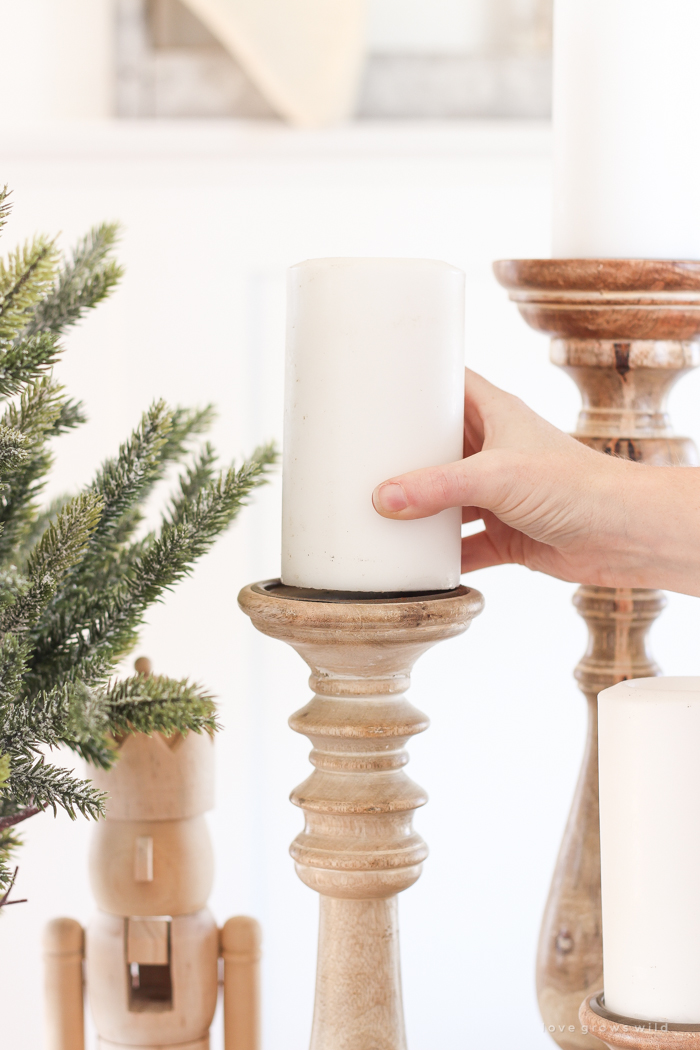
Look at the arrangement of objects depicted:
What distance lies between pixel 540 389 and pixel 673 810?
771 mm

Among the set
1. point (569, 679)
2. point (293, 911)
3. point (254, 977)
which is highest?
point (569, 679)

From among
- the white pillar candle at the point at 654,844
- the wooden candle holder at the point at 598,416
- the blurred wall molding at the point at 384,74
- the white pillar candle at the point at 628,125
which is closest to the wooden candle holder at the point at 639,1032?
the white pillar candle at the point at 654,844

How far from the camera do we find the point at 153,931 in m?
0.46

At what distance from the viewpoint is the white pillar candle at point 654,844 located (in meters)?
0.35

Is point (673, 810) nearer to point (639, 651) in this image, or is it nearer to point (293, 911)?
point (639, 651)

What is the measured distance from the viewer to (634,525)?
1.52 ft

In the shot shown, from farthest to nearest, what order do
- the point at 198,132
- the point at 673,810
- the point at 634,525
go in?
the point at 198,132 → the point at 634,525 → the point at 673,810

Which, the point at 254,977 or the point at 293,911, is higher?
the point at 254,977

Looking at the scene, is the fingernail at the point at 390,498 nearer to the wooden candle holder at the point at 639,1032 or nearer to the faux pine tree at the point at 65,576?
the faux pine tree at the point at 65,576

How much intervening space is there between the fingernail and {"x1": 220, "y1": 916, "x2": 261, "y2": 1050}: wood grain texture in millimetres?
212

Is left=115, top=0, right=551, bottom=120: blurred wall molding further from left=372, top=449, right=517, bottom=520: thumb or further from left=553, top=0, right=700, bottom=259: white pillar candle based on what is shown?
left=372, top=449, right=517, bottom=520: thumb

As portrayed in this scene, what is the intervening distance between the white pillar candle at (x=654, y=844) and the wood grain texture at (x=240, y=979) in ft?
0.59

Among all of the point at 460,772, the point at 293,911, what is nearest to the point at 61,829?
the point at 293,911

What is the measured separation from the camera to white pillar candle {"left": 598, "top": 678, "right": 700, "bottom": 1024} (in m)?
0.35
